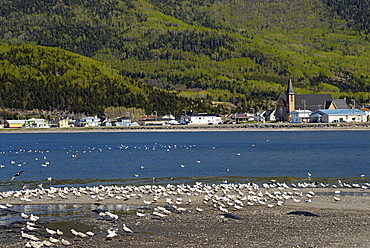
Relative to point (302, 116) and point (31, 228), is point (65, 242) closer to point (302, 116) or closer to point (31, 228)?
point (31, 228)

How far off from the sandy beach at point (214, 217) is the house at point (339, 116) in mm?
134885

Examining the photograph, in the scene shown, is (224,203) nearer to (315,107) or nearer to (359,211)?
(359,211)

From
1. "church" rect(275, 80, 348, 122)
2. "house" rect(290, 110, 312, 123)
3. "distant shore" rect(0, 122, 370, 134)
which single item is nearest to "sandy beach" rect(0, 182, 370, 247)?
"distant shore" rect(0, 122, 370, 134)

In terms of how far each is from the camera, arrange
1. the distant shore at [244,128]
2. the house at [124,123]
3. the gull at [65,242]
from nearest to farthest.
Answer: the gull at [65,242] < the distant shore at [244,128] < the house at [124,123]

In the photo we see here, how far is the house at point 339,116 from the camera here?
161000 millimetres

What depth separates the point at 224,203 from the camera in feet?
84.6

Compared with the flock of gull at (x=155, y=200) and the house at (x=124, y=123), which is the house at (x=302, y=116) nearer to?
the house at (x=124, y=123)

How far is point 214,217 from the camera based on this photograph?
22922 mm

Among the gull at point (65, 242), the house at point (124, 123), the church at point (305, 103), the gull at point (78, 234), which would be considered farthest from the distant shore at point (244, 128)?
the gull at point (65, 242)

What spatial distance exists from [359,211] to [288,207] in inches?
128

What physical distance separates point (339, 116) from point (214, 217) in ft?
478

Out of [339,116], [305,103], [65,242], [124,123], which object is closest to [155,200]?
[65,242]

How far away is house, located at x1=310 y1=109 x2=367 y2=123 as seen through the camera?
16100 cm

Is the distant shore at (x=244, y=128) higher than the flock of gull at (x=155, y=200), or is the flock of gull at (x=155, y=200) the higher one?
the flock of gull at (x=155, y=200)
